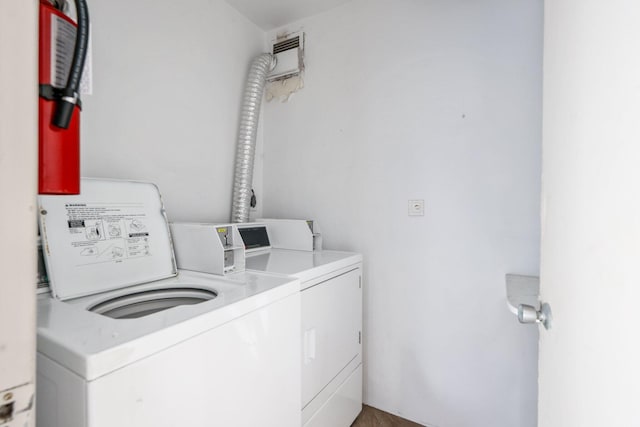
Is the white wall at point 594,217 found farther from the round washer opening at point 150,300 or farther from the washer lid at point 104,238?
the washer lid at point 104,238

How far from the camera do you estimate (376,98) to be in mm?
1972

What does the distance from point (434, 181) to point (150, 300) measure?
1.63 meters

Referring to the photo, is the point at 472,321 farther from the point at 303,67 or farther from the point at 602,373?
Result: the point at 303,67

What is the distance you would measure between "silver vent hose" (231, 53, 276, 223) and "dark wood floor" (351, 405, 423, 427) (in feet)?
4.92

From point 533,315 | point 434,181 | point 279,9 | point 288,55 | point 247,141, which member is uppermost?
point 279,9

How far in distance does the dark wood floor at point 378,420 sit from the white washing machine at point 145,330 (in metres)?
0.83

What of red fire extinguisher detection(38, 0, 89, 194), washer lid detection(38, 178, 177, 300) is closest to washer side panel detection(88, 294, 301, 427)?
red fire extinguisher detection(38, 0, 89, 194)

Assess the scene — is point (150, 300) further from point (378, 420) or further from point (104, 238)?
point (378, 420)

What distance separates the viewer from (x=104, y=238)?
4.02ft

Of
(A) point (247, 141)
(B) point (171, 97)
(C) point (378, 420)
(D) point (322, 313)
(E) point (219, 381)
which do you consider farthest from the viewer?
(A) point (247, 141)

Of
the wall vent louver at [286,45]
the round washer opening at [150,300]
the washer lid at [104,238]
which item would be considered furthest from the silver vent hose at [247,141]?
the round washer opening at [150,300]

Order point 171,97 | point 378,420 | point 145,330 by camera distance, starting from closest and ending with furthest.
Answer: point 145,330, point 171,97, point 378,420

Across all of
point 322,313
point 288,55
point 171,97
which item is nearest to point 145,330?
point 322,313

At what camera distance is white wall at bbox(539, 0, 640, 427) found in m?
0.40
